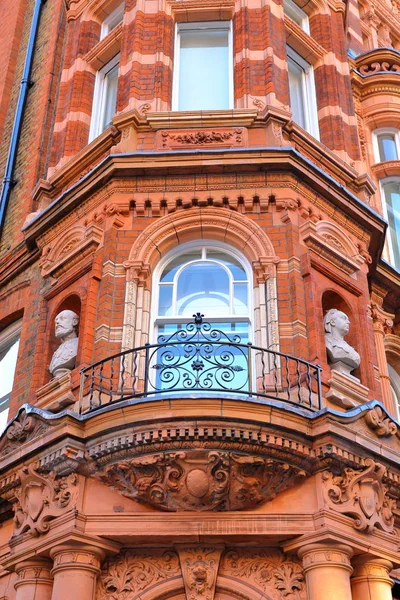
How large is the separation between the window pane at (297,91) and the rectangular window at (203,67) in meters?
1.31

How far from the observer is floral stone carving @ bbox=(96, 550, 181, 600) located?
999 cm

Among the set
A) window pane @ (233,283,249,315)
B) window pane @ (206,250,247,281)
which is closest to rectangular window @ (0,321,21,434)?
window pane @ (206,250,247,281)

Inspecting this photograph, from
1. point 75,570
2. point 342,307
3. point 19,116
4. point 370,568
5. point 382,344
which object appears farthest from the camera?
point 19,116

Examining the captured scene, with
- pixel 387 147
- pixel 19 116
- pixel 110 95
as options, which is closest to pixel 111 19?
pixel 110 95

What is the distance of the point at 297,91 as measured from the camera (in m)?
15.6

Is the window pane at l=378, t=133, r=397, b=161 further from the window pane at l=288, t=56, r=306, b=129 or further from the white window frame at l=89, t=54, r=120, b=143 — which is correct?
the white window frame at l=89, t=54, r=120, b=143

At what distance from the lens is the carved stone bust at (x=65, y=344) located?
12.1m

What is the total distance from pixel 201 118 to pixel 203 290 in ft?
9.60

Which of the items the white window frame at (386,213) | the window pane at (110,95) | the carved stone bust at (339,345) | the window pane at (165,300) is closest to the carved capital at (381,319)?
the white window frame at (386,213)

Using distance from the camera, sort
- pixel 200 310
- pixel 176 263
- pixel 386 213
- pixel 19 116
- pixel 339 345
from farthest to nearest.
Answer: pixel 19 116 < pixel 386 213 < pixel 176 263 < pixel 200 310 < pixel 339 345

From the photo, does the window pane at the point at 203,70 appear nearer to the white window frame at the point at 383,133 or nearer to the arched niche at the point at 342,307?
the arched niche at the point at 342,307

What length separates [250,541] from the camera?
10.0m

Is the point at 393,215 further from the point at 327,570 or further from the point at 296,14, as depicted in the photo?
the point at 327,570

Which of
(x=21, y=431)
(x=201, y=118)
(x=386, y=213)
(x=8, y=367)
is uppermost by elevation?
(x=386, y=213)
